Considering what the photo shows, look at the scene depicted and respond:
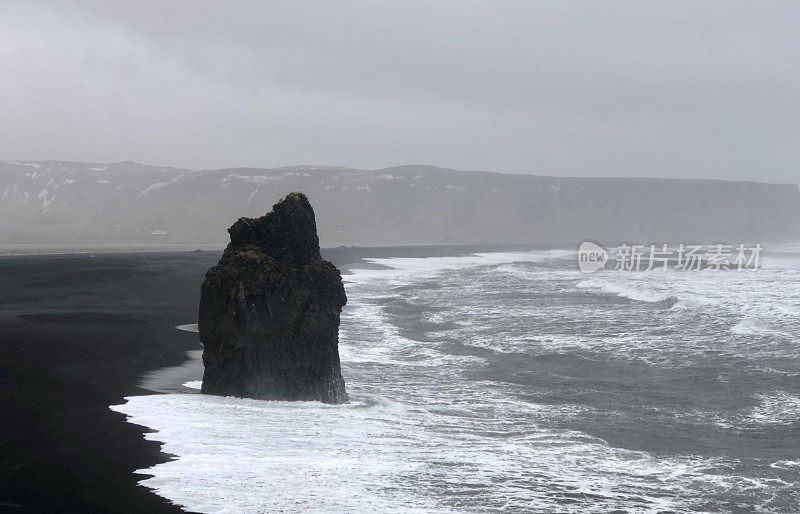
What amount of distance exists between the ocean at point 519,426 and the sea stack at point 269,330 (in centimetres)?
46

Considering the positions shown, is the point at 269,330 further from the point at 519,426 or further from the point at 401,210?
the point at 401,210

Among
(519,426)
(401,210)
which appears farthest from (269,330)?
(401,210)

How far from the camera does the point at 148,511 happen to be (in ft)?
30.4

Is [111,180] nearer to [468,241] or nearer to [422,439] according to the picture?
[468,241]

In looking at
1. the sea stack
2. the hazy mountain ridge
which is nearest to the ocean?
the sea stack

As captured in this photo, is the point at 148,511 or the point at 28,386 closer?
the point at 148,511

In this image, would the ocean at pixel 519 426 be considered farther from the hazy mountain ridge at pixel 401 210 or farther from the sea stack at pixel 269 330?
the hazy mountain ridge at pixel 401 210

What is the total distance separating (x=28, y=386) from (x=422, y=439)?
6911mm

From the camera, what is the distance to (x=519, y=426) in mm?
14398

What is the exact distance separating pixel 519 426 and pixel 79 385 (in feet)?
24.5

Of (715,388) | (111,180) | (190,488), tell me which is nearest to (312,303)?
(190,488)

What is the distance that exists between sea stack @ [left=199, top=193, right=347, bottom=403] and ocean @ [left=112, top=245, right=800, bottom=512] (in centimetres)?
46

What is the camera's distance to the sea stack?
15.3 metres

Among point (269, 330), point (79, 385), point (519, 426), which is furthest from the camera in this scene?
point (79, 385)
